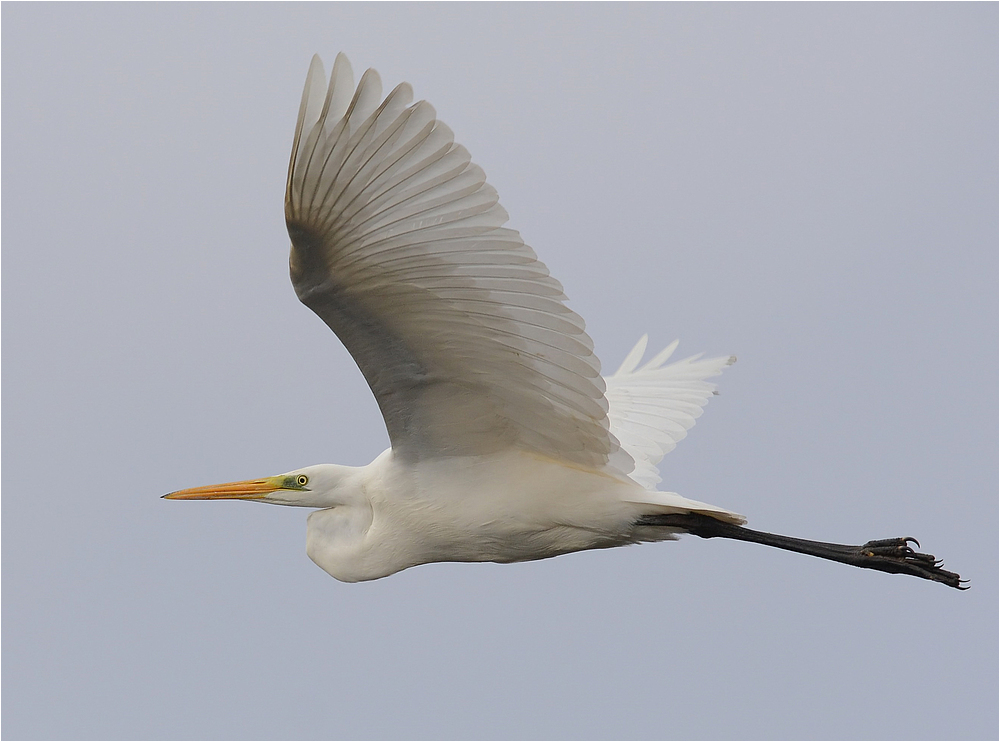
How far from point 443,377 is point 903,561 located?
2579mm

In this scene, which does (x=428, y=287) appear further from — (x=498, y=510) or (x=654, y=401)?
(x=654, y=401)

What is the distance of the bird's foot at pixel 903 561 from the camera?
541 centimetres

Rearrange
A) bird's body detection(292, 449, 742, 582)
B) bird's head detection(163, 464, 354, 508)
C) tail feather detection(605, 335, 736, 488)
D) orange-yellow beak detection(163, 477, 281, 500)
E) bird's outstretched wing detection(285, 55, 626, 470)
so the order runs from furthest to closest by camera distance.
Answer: tail feather detection(605, 335, 736, 488) → orange-yellow beak detection(163, 477, 281, 500) → bird's head detection(163, 464, 354, 508) → bird's body detection(292, 449, 742, 582) → bird's outstretched wing detection(285, 55, 626, 470)

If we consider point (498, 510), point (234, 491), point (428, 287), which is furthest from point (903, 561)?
point (234, 491)

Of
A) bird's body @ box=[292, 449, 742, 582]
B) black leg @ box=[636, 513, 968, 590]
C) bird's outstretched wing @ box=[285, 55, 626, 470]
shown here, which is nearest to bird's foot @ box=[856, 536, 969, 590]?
black leg @ box=[636, 513, 968, 590]

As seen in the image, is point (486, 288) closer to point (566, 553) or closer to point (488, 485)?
point (488, 485)

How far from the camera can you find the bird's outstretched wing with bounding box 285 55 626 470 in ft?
12.6

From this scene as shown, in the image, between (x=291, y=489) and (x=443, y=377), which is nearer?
(x=443, y=377)

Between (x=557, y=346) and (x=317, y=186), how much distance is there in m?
1.27

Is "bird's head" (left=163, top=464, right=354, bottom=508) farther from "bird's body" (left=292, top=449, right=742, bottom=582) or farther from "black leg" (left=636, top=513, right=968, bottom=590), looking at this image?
"black leg" (left=636, top=513, right=968, bottom=590)

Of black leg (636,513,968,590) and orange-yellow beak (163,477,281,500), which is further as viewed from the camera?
orange-yellow beak (163,477,281,500)

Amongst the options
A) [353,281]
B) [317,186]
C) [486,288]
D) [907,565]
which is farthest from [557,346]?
[907,565]

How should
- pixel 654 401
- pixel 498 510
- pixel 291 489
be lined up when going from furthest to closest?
pixel 654 401, pixel 291 489, pixel 498 510

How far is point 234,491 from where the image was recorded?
608 centimetres
